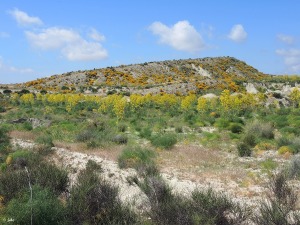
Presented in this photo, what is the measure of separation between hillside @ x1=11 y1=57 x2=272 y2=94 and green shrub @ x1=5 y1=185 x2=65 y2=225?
166 ft

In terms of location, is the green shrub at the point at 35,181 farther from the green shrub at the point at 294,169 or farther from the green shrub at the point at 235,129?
the green shrub at the point at 235,129

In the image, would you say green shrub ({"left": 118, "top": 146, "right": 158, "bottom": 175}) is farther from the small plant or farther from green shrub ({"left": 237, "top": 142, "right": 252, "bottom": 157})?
the small plant

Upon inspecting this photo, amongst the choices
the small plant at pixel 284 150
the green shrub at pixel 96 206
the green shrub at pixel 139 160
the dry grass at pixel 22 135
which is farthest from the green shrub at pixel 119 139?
the green shrub at pixel 96 206

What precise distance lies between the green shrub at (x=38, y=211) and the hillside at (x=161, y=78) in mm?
50572

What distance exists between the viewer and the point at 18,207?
Answer: 9.28 meters

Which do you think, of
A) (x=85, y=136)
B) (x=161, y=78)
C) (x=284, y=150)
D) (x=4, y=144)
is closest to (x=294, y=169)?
(x=284, y=150)

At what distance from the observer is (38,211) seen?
909 cm

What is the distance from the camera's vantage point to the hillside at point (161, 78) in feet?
207

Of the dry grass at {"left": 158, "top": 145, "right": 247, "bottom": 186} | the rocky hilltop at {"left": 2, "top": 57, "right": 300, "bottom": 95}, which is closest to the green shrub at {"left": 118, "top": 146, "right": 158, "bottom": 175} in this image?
the dry grass at {"left": 158, "top": 145, "right": 247, "bottom": 186}

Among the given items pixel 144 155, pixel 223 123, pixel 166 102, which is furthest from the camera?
pixel 166 102

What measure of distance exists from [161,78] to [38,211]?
68.2 meters

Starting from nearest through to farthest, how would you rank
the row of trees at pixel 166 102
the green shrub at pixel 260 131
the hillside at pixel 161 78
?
the green shrub at pixel 260 131 < the row of trees at pixel 166 102 < the hillside at pixel 161 78

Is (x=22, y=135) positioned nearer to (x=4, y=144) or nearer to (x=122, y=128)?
(x=4, y=144)

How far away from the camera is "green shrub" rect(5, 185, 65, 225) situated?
9.04 m
